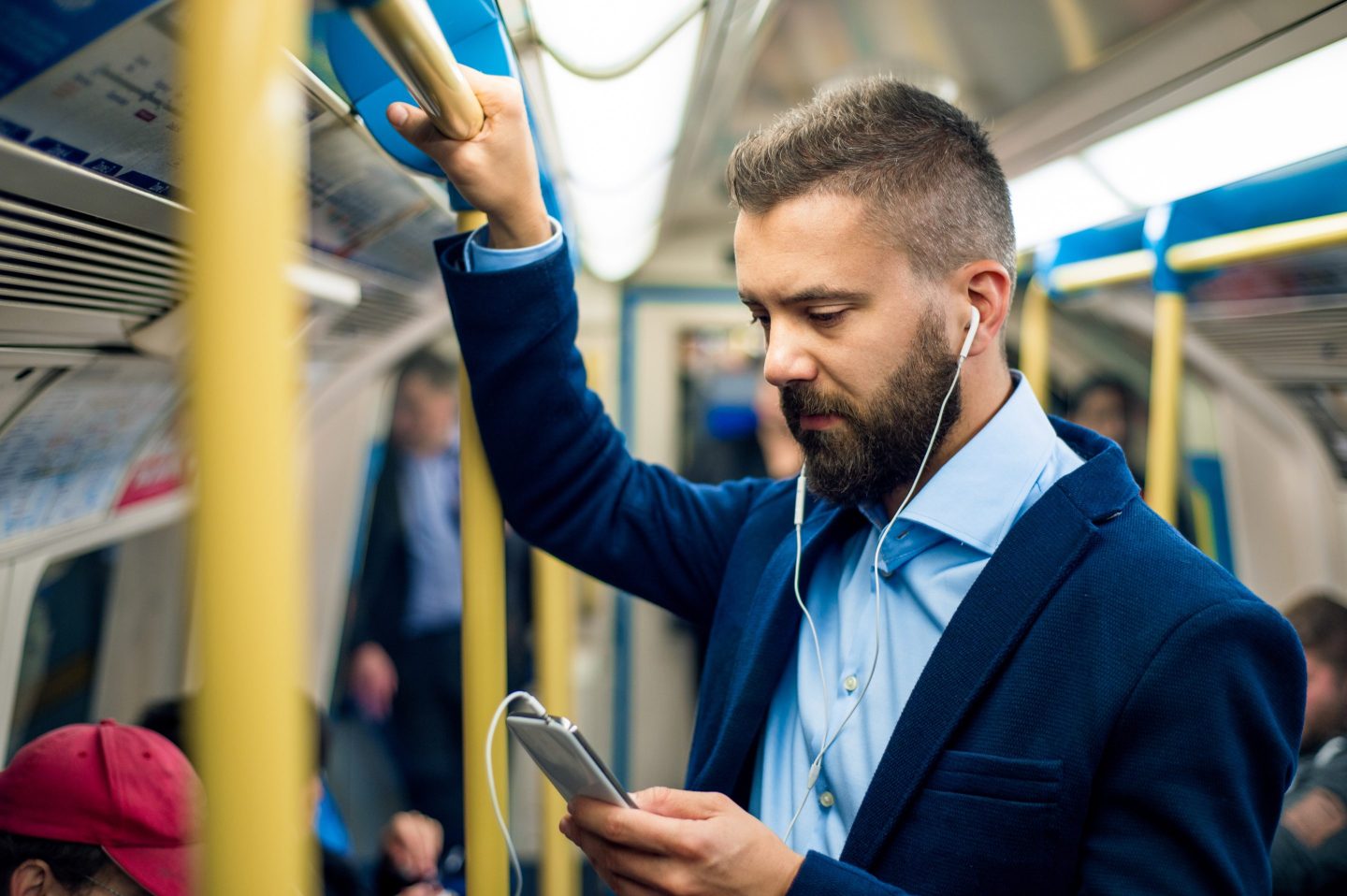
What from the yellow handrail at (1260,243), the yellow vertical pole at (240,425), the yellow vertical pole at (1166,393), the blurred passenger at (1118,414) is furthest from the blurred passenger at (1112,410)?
the yellow vertical pole at (240,425)

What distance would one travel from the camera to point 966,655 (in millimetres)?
1065

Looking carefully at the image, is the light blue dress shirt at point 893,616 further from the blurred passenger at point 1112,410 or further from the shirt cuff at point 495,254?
the blurred passenger at point 1112,410

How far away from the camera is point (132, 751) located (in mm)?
1390

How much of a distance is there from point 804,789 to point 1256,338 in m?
2.70

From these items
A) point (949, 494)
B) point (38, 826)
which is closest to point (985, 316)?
point (949, 494)

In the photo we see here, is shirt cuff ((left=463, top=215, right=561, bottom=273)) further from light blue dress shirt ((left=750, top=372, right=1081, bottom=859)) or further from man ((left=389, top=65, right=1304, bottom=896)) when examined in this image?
light blue dress shirt ((left=750, top=372, right=1081, bottom=859))

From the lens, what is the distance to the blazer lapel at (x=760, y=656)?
1257 mm

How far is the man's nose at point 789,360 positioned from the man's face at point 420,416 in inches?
120

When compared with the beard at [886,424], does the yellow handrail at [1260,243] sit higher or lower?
higher

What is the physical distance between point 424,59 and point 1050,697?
87cm

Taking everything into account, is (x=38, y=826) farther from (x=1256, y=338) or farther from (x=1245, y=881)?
(x=1256, y=338)

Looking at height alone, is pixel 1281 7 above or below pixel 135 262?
above

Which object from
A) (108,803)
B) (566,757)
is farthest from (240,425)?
(108,803)

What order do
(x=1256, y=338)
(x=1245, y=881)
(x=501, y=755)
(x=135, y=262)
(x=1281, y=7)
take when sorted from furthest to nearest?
(x=1256, y=338) → (x=1281, y=7) → (x=135, y=262) → (x=501, y=755) → (x=1245, y=881)
